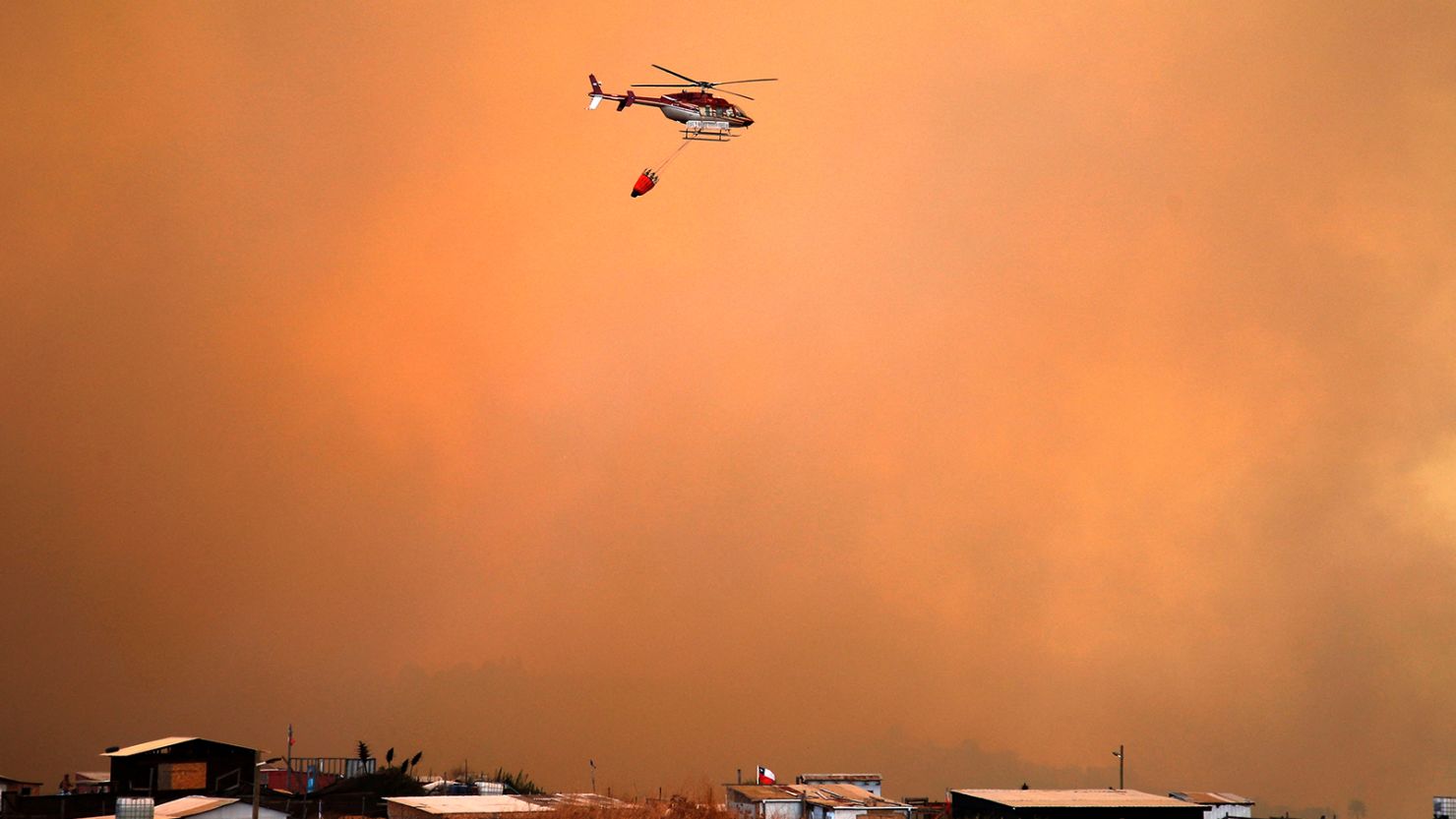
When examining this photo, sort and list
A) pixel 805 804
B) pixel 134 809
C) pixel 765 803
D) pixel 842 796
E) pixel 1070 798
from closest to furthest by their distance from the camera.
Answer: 1. pixel 134 809
2. pixel 765 803
3. pixel 805 804
4. pixel 842 796
5. pixel 1070 798

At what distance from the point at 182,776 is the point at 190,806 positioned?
869 centimetres

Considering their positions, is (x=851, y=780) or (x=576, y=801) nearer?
(x=576, y=801)

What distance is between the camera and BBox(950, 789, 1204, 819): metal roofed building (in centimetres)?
4441

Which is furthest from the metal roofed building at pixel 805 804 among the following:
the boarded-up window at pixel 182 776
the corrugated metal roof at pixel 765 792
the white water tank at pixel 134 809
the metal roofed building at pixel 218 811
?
the boarded-up window at pixel 182 776

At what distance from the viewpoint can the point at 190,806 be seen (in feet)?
134

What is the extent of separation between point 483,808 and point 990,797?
16469 mm

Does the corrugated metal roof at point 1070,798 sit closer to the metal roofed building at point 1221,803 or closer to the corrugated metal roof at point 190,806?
the metal roofed building at point 1221,803

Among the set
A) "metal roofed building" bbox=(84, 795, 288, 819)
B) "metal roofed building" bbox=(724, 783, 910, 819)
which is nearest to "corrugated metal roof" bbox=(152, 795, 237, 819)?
"metal roofed building" bbox=(84, 795, 288, 819)

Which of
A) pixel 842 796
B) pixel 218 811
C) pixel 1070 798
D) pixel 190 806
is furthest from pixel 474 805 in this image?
pixel 1070 798

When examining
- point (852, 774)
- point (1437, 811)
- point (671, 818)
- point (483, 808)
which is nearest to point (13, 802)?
point (483, 808)

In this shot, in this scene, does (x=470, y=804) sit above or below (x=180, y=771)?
below

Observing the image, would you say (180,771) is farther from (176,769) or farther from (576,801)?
(576,801)

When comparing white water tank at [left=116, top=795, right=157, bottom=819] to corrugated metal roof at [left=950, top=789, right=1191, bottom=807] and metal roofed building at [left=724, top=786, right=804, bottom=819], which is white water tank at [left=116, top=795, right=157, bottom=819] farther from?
corrugated metal roof at [left=950, top=789, right=1191, bottom=807]

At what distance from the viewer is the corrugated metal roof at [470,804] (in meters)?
39.8
